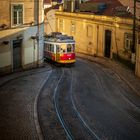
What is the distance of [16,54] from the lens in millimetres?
36625

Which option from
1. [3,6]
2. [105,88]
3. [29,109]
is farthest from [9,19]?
[29,109]

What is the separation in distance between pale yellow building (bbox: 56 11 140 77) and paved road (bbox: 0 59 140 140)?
258 inches

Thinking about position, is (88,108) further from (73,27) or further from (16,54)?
(73,27)

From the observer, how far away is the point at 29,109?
80.5 ft

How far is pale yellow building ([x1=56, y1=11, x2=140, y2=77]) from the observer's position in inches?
1761

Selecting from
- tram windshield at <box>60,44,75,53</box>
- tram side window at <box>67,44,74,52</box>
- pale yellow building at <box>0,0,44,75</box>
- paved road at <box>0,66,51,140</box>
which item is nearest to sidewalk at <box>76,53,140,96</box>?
tram side window at <box>67,44,74,52</box>

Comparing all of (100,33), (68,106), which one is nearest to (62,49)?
(100,33)

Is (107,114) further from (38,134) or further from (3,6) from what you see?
(3,6)

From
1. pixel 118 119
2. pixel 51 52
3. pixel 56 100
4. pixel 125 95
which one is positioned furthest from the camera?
pixel 51 52

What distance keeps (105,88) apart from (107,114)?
784 centimetres

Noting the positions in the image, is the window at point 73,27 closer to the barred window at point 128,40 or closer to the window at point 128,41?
the barred window at point 128,40

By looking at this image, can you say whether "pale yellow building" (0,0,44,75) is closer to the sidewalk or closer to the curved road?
the curved road

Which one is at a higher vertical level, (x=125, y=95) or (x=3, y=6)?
(x=3, y=6)

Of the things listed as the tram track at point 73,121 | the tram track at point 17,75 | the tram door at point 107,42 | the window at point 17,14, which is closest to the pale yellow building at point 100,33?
the tram door at point 107,42
